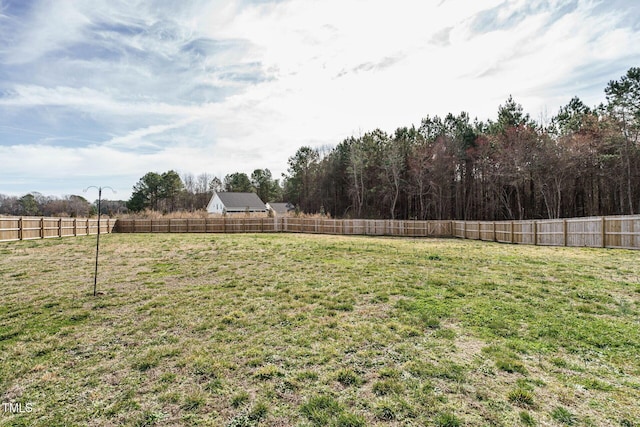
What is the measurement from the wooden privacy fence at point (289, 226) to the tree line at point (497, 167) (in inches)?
232

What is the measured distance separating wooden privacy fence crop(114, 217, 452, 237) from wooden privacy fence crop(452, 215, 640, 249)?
502cm

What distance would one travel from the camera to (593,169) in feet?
70.3

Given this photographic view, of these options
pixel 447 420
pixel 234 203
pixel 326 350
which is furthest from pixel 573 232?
pixel 234 203

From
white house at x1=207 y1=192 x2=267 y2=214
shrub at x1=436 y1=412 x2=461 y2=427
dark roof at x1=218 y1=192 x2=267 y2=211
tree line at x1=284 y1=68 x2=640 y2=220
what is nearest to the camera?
shrub at x1=436 y1=412 x2=461 y2=427

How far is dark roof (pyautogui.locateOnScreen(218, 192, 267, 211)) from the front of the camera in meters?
38.7

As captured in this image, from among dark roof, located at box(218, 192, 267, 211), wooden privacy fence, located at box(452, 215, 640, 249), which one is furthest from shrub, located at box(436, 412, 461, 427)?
dark roof, located at box(218, 192, 267, 211)

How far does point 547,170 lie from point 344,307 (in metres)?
23.1

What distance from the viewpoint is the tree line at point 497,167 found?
1977cm

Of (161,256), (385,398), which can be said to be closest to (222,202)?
(161,256)

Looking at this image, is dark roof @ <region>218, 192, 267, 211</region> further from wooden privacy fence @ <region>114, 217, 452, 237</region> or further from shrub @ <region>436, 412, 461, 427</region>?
shrub @ <region>436, 412, 461, 427</region>

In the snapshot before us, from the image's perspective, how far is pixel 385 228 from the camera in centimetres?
2245

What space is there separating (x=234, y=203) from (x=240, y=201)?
979 mm

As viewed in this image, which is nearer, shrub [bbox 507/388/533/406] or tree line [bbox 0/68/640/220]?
shrub [bbox 507/388/533/406]

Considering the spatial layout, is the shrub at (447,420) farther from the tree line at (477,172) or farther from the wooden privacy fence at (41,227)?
the wooden privacy fence at (41,227)
